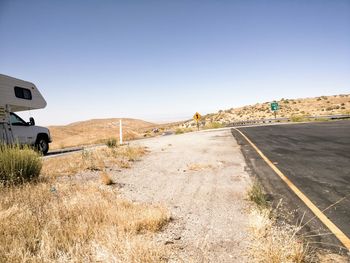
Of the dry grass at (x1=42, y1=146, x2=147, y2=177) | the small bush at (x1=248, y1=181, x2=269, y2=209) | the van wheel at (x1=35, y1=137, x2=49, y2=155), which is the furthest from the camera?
the van wheel at (x1=35, y1=137, x2=49, y2=155)

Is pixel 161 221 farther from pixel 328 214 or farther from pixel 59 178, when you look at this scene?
pixel 59 178

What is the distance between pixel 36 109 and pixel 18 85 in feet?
5.83

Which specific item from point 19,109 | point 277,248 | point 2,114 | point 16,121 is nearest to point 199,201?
point 277,248

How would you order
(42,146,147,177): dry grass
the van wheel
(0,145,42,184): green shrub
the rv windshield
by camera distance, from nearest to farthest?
1. (0,145,42,184): green shrub
2. (42,146,147,177): dry grass
3. the rv windshield
4. the van wheel

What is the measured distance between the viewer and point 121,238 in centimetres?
327

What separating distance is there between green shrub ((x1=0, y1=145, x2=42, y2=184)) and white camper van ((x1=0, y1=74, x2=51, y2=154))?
6.38 meters

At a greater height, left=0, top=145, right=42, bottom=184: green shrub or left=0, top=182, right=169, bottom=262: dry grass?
left=0, top=145, right=42, bottom=184: green shrub

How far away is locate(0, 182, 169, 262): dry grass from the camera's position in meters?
2.99

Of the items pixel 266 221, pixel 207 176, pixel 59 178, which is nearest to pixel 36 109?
pixel 59 178

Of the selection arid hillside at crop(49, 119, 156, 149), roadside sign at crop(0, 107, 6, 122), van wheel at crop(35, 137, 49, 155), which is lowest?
arid hillside at crop(49, 119, 156, 149)

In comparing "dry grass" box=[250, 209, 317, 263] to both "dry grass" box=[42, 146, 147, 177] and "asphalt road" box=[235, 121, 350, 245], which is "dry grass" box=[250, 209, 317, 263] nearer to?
"asphalt road" box=[235, 121, 350, 245]

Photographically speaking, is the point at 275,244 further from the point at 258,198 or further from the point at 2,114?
the point at 2,114

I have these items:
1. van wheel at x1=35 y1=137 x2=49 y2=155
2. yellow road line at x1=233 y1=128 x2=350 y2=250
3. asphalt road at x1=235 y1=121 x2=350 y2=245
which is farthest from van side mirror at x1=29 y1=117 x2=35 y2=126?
yellow road line at x1=233 y1=128 x2=350 y2=250

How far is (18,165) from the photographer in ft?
21.4
